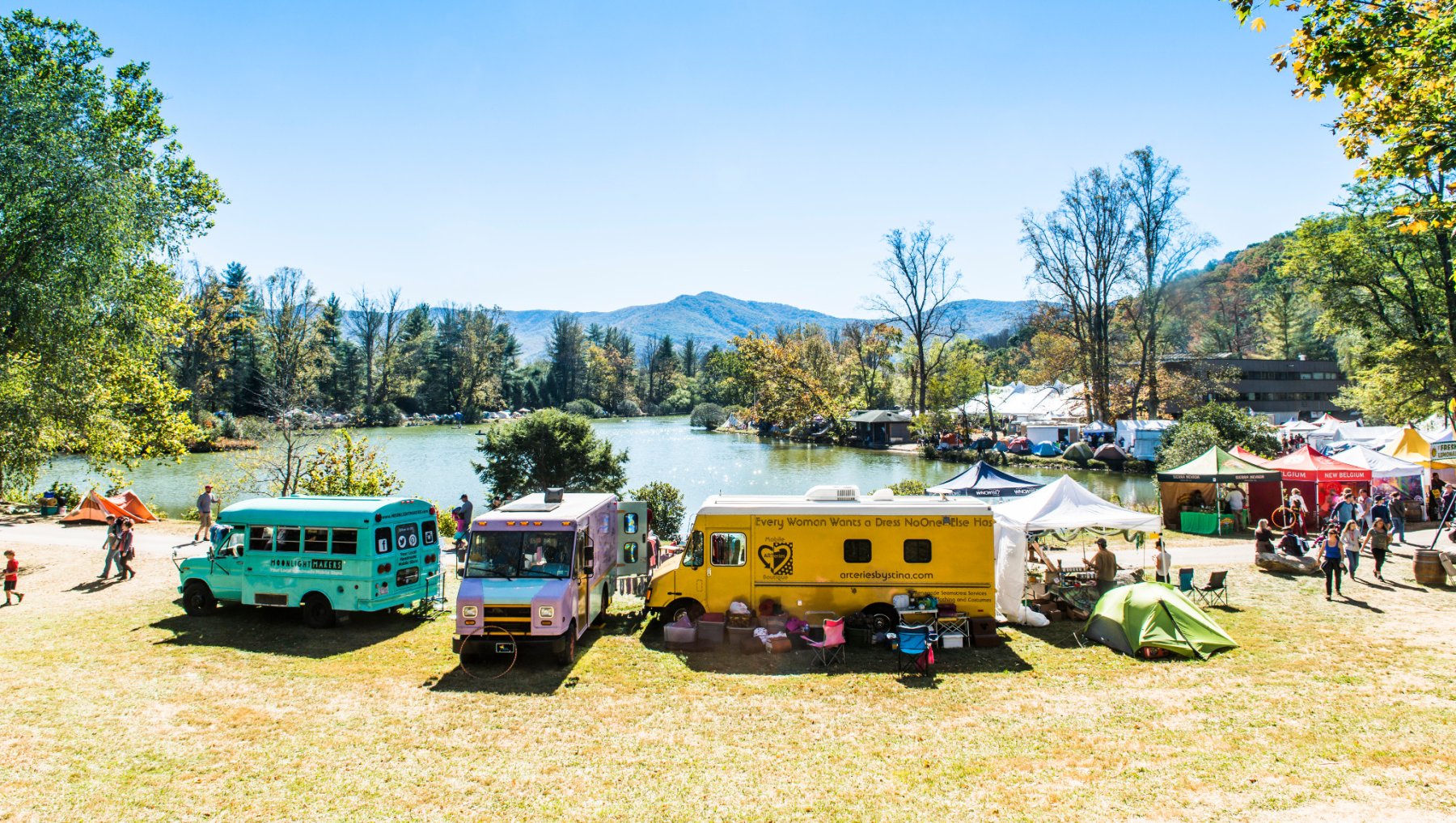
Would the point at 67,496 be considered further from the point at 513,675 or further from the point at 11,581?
the point at 513,675

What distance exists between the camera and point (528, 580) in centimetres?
1190

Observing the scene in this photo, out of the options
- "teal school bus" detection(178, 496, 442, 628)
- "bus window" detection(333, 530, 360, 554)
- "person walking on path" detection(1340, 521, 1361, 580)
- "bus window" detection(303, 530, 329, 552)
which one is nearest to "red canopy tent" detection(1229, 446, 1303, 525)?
"person walking on path" detection(1340, 521, 1361, 580)

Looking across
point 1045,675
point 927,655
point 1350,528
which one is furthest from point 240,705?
point 1350,528

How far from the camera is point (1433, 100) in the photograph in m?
9.09

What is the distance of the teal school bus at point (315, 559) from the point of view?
1331cm

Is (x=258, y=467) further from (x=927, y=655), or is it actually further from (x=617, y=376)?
(x=617, y=376)

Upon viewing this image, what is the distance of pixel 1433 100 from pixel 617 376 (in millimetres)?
119969

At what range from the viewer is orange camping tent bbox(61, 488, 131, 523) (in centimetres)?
2406

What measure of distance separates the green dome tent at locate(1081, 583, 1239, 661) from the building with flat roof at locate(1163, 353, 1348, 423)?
68278 millimetres

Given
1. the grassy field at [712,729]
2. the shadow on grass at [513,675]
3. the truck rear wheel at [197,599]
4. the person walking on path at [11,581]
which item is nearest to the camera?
the grassy field at [712,729]

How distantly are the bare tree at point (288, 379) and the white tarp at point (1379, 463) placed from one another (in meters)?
34.3

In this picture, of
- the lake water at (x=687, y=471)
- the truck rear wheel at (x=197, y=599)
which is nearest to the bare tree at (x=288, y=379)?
the lake water at (x=687, y=471)

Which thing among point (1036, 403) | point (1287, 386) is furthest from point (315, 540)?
point (1287, 386)

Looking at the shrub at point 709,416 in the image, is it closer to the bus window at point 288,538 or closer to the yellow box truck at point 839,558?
the bus window at point 288,538
